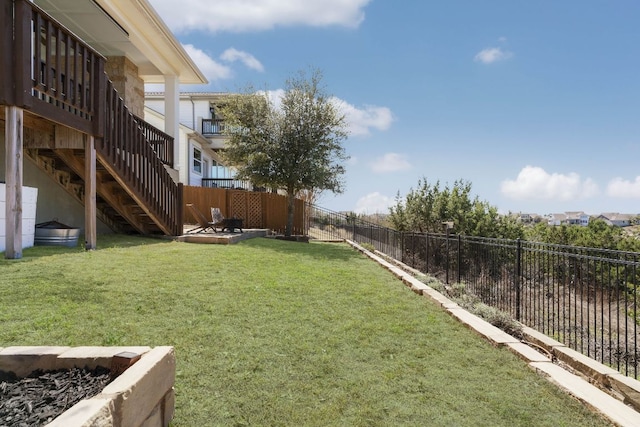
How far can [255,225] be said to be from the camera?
1764 cm

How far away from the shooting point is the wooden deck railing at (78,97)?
5.36 metres

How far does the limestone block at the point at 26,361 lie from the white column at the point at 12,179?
4.02 meters

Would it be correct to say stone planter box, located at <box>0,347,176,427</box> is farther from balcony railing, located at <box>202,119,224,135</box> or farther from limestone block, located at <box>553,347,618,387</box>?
balcony railing, located at <box>202,119,224,135</box>

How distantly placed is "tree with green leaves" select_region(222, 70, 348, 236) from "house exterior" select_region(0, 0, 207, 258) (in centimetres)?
306

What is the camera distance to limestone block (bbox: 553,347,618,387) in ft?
10.9

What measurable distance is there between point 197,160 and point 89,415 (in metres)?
22.4

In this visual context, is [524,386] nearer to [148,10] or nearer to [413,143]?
[148,10]

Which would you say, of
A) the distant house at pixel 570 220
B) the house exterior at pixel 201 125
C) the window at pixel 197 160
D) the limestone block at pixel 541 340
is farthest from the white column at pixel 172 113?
the distant house at pixel 570 220

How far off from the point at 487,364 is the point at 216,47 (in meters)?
15.4

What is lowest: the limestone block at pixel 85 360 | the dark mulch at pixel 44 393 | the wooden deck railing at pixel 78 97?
the dark mulch at pixel 44 393

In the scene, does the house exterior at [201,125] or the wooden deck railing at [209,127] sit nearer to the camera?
the house exterior at [201,125]

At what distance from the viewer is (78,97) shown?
6.73 metres

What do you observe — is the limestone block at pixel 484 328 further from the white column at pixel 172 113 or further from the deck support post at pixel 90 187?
the white column at pixel 172 113

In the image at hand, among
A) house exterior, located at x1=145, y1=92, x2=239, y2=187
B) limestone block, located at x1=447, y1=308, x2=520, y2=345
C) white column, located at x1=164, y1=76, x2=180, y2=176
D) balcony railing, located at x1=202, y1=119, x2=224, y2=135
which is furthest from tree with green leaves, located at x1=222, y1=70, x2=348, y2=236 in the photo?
limestone block, located at x1=447, y1=308, x2=520, y2=345
